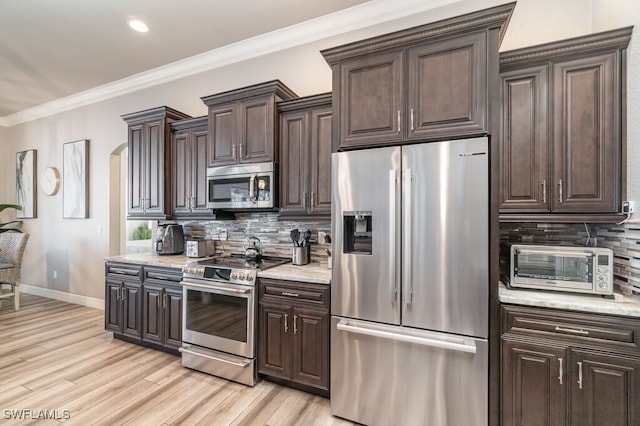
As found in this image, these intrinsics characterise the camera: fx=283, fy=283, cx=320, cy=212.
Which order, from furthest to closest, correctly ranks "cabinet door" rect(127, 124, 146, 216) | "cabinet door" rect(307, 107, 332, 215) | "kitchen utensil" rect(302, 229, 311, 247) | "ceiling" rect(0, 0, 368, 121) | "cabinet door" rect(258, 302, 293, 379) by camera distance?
1. "cabinet door" rect(127, 124, 146, 216)
2. "kitchen utensil" rect(302, 229, 311, 247)
3. "ceiling" rect(0, 0, 368, 121)
4. "cabinet door" rect(307, 107, 332, 215)
5. "cabinet door" rect(258, 302, 293, 379)

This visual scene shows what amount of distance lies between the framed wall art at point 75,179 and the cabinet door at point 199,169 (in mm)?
2524

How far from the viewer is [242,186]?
2809 millimetres

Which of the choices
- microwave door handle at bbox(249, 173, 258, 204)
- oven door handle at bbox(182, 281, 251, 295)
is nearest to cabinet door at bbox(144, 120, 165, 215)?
oven door handle at bbox(182, 281, 251, 295)

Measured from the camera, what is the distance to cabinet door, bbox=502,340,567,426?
159 centimetres

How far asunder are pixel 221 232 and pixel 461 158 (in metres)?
2.75

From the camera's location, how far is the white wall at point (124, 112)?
2.13m

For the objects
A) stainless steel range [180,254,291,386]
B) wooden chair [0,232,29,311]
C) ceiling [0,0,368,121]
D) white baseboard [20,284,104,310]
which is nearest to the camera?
stainless steel range [180,254,291,386]

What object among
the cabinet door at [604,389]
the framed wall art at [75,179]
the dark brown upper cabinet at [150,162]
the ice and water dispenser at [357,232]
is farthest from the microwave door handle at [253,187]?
the framed wall art at [75,179]

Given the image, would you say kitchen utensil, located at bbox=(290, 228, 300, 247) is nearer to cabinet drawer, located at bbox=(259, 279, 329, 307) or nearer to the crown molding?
cabinet drawer, located at bbox=(259, 279, 329, 307)

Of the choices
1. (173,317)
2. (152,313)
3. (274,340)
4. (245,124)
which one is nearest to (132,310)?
(152,313)

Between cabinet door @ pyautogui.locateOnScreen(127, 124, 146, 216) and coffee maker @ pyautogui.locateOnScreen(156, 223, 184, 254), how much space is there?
14.3 inches

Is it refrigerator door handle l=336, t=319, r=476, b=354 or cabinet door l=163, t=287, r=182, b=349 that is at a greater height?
refrigerator door handle l=336, t=319, r=476, b=354

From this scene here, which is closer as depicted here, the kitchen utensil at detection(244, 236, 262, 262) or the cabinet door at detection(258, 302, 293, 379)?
the cabinet door at detection(258, 302, 293, 379)

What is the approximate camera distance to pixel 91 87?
4289 millimetres
